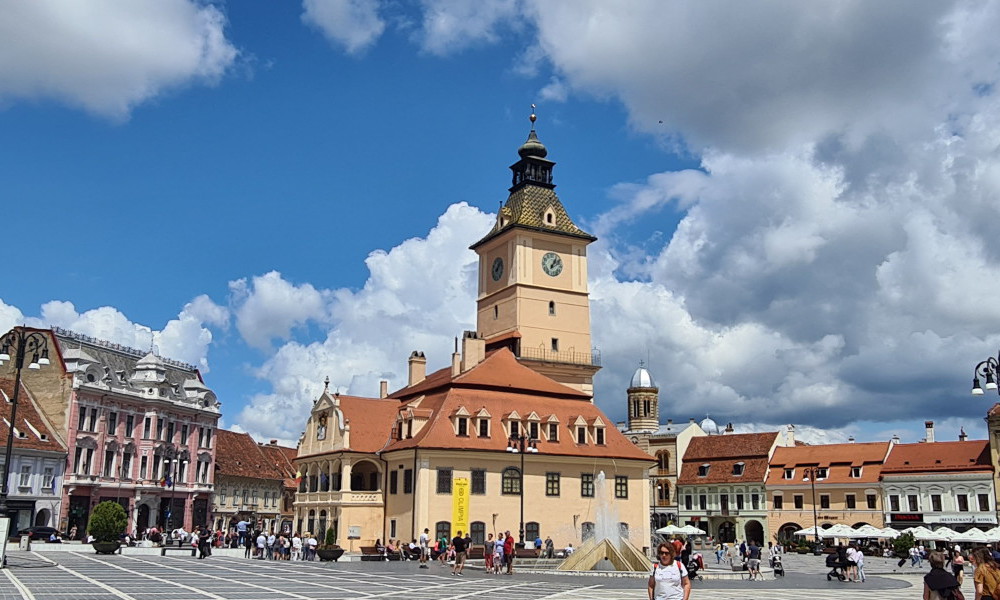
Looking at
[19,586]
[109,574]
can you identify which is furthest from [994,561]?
[109,574]

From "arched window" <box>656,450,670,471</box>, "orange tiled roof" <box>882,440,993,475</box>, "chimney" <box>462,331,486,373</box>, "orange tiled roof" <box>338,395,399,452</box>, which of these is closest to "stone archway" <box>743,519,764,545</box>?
"arched window" <box>656,450,670,471</box>

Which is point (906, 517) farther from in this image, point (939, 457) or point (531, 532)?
point (531, 532)

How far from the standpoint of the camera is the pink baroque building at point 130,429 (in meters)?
64.2

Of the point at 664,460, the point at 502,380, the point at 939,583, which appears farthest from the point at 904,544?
the point at 939,583

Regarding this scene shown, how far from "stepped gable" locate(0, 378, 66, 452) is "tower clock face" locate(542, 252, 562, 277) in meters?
37.1

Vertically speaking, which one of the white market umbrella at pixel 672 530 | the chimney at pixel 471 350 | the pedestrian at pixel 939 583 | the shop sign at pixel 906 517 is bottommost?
the pedestrian at pixel 939 583

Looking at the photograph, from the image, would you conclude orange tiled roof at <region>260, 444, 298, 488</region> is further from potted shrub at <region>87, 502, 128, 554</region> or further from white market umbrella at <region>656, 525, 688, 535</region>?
potted shrub at <region>87, 502, 128, 554</region>

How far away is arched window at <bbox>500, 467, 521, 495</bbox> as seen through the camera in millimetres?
55156

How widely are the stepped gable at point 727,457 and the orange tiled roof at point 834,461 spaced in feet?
4.29

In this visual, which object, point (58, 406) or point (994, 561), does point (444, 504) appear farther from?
point (994, 561)

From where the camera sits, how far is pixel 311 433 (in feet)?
208

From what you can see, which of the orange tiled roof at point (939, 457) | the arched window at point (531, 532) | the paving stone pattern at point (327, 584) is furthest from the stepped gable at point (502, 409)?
the orange tiled roof at point (939, 457)

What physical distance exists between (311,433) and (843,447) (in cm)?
4680

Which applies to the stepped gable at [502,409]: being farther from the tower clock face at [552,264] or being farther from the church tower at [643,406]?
the church tower at [643,406]
